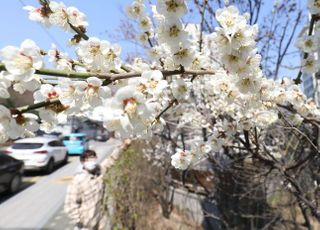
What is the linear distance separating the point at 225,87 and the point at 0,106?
120 cm

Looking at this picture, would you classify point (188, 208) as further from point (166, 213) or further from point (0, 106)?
point (0, 106)

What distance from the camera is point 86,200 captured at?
17.3 feet

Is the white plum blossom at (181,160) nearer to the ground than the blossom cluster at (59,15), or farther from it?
nearer to the ground

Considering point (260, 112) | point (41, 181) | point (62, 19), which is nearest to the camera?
point (62, 19)

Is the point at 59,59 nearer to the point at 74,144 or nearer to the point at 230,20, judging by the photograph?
the point at 230,20

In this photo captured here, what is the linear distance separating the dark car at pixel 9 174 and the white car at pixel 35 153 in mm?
3198

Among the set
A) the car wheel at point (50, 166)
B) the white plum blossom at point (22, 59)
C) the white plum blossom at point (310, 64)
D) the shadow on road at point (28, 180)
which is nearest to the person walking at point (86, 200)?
the white plum blossom at point (310, 64)

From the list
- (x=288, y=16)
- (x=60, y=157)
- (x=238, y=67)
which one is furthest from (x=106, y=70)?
(x=60, y=157)

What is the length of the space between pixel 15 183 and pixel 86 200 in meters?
7.11

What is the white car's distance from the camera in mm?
15328

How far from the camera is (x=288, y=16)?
495 centimetres

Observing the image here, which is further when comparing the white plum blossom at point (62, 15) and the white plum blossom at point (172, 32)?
the white plum blossom at point (62, 15)

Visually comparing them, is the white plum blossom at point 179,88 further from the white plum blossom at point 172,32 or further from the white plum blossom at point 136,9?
the white plum blossom at point 136,9

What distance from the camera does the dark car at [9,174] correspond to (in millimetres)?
10680
